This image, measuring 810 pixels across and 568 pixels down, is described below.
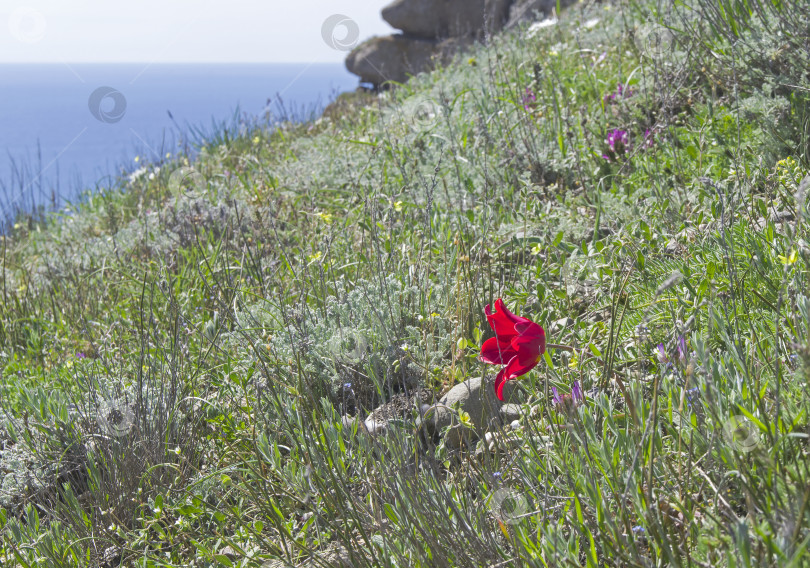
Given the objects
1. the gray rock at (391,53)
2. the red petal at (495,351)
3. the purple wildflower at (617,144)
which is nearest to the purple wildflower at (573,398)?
the red petal at (495,351)

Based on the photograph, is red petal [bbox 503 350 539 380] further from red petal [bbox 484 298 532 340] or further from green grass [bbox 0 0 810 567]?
green grass [bbox 0 0 810 567]

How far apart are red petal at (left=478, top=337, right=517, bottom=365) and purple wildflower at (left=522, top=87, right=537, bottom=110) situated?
2.86m

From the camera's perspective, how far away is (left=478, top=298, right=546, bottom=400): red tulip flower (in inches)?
66.4

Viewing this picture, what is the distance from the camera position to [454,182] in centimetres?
374

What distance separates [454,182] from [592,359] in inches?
73.4

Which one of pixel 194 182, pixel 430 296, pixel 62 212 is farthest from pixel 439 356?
pixel 62 212

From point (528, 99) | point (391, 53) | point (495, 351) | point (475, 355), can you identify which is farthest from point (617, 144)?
point (391, 53)

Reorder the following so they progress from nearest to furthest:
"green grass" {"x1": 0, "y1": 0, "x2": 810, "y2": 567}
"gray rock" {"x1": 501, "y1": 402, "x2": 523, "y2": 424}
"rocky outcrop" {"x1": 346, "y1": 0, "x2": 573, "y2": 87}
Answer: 1. "green grass" {"x1": 0, "y1": 0, "x2": 810, "y2": 567}
2. "gray rock" {"x1": 501, "y1": 402, "x2": 523, "y2": 424}
3. "rocky outcrop" {"x1": 346, "y1": 0, "x2": 573, "y2": 87}

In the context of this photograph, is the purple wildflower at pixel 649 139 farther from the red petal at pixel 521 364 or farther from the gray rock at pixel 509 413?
the red petal at pixel 521 364

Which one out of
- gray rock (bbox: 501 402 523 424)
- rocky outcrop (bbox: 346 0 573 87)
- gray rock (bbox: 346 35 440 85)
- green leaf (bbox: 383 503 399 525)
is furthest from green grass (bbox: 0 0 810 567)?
gray rock (bbox: 346 35 440 85)

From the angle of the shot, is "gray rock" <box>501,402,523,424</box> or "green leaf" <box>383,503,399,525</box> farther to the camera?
"gray rock" <box>501,402,523,424</box>

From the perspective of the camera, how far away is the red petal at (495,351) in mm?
1749

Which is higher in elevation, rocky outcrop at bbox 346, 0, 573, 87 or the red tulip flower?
rocky outcrop at bbox 346, 0, 573, 87

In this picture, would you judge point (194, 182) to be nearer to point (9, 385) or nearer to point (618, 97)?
point (9, 385)
